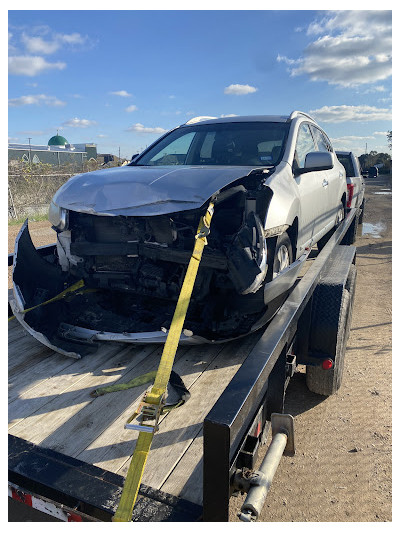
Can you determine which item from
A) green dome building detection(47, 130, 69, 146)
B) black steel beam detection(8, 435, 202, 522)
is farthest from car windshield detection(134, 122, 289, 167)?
green dome building detection(47, 130, 69, 146)

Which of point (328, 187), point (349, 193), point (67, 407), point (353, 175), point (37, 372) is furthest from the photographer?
point (353, 175)

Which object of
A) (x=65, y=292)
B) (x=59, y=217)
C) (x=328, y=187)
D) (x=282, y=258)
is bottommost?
(x=65, y=292)

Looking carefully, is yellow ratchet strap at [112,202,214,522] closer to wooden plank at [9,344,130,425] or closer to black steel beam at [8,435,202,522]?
black steel beam at [8,435,202,522]

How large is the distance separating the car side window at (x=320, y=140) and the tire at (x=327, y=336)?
2603 millimetres

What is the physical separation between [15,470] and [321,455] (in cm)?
207

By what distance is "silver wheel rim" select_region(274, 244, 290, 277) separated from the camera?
128 inches

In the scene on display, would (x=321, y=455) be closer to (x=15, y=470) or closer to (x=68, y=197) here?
(x=15, y=470)

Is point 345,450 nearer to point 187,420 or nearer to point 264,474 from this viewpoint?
point 187,420

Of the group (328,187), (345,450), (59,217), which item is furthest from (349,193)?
(59,217)

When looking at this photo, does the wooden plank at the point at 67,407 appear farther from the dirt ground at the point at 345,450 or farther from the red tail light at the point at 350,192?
the red tail light at the point at 350,192

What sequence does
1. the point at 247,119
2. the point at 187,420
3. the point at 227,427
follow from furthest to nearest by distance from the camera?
1. the point at 247,119
2. the point at 187,420
3. the point at 227,427

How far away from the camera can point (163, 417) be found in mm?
2123

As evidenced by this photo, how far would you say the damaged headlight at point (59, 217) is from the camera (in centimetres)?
310

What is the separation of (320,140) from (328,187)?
817mm
